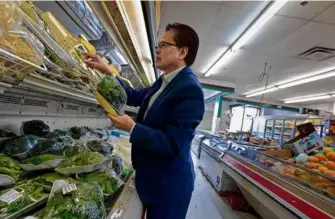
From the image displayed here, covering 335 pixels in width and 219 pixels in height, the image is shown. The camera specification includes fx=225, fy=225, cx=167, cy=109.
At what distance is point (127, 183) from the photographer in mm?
1375

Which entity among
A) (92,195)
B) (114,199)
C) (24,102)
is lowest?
(114,199)

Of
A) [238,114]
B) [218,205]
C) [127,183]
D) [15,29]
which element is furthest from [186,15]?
[238,114]

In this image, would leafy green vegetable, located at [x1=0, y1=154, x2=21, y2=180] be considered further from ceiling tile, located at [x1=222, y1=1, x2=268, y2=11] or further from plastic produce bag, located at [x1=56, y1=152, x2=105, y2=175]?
ceiling tile, located at [x1=222, y1=1, x2=268, y2=11]

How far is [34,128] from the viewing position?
1.28 m

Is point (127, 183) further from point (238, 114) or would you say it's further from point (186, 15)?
point (238, 114)

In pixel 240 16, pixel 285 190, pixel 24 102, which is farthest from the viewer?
pixel 240 16

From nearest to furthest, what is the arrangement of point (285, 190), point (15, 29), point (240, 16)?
1. point (15, 29)
2. point (285, 190)
3. point (240, 16)

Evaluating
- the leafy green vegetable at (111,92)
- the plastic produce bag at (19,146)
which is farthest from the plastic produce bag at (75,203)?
the leafy green vegetable at (111,92)

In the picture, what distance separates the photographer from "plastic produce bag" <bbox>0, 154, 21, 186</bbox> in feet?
2.59

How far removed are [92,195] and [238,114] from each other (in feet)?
55.7

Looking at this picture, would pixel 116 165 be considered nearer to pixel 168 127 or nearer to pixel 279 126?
pixel 168 127

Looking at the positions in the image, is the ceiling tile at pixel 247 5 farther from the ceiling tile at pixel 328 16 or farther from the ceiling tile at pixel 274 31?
the ceiling tile at pixel 328 16

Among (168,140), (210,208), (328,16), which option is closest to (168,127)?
(168,140)

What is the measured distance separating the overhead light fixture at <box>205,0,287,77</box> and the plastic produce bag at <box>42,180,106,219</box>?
3505mm
